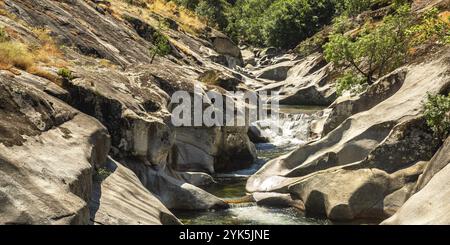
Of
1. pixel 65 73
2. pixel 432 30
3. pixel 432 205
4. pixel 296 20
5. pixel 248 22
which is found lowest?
pixel 432 205

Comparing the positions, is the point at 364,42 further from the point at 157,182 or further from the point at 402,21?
the point at 157,182

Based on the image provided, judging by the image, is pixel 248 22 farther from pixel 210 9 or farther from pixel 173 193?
pixel 173 193

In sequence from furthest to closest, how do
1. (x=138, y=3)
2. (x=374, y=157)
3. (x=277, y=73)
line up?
(x=277, y=73) → (x=138, y=3) → (x=374, y=157)

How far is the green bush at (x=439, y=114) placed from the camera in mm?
21906

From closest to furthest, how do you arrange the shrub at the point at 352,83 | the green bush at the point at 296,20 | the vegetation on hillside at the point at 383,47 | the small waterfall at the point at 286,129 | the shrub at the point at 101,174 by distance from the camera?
the shrub at the point at 101,174 → the shrub at the point at 352,83 → the vegetation on hillside at the point at 383,47 → the small waterfall at the point at 286,129 → the green bush at the point at 296,20

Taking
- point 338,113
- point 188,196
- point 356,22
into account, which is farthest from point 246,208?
point 356,22

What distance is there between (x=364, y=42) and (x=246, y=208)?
16718 millimetres

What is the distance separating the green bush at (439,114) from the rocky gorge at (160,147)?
2.47 ft

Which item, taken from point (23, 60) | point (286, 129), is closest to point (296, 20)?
point (286, 129)

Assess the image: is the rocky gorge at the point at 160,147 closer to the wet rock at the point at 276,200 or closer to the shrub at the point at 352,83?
the wet rock at the point at 276,200

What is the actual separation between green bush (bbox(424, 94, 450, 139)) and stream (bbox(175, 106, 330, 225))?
6.21 m

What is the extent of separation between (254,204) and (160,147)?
5.58m

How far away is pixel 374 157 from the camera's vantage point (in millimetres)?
23859

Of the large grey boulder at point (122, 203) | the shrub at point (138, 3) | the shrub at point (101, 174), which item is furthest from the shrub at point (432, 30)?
the shrub at point (138, 3)
